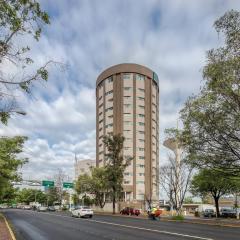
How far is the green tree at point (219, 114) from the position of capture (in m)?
28.4

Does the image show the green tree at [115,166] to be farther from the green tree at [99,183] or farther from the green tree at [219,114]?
the green tree at [219,114]

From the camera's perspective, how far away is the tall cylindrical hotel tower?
359 ft

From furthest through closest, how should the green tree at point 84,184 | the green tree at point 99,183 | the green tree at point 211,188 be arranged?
the green tree at point 84,184 → the green tree at point 99,183 → the green tree at point 211,188

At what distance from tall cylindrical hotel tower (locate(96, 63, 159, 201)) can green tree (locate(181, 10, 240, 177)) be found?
76.2 m

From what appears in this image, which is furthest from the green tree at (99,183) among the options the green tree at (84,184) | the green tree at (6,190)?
the green tree at (6,190)

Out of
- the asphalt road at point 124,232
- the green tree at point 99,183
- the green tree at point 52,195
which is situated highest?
the green tree at point 52,195

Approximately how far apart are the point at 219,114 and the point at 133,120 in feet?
268

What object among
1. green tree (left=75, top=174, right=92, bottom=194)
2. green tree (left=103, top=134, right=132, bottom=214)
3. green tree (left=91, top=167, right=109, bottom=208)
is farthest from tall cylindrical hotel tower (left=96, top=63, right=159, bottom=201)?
green tree (left=103, top=134, right=132, bottom=214)

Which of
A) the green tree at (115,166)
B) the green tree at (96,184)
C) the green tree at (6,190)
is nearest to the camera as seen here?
the green tree at (6,190)

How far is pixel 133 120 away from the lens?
365 feet

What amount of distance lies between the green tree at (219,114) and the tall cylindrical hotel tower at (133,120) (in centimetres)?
7621

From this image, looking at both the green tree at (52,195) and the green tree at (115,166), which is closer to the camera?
the green tree at (115,166)

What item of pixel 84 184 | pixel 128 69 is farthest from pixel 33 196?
pixel 84 184

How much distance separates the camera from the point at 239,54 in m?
28.5
